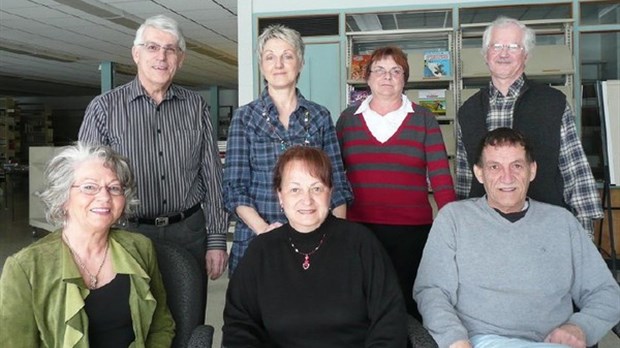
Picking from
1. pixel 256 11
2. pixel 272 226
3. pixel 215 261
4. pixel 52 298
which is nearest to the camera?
pixel 52 298

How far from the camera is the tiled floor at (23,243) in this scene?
12.4 feet

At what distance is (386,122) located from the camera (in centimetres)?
231

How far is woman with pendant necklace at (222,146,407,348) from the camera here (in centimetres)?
170

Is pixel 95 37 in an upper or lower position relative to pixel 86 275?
upper

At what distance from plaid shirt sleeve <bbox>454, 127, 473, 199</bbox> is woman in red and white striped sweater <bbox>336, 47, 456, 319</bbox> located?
20cm

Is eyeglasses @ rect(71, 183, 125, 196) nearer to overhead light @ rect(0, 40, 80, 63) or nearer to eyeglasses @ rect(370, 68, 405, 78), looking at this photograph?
eyeglasses @ rect(370, 68, 405, 78)

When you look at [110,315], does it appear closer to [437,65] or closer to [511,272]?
[511,272]

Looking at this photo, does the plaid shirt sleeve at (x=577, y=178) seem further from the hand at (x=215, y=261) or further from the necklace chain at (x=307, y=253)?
the hand at (x=215, y=261)

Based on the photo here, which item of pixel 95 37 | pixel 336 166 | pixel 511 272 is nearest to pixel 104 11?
pixel 95 37

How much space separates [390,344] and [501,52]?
1282 millimetres

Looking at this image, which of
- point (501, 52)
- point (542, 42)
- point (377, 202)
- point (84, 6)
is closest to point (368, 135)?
point (377, 202)

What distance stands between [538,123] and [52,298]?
6.22 ft

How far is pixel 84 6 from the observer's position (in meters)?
6.60

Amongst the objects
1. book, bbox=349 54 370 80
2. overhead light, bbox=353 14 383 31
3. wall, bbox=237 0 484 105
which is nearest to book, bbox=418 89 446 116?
book, bbox=349 54 370 80
